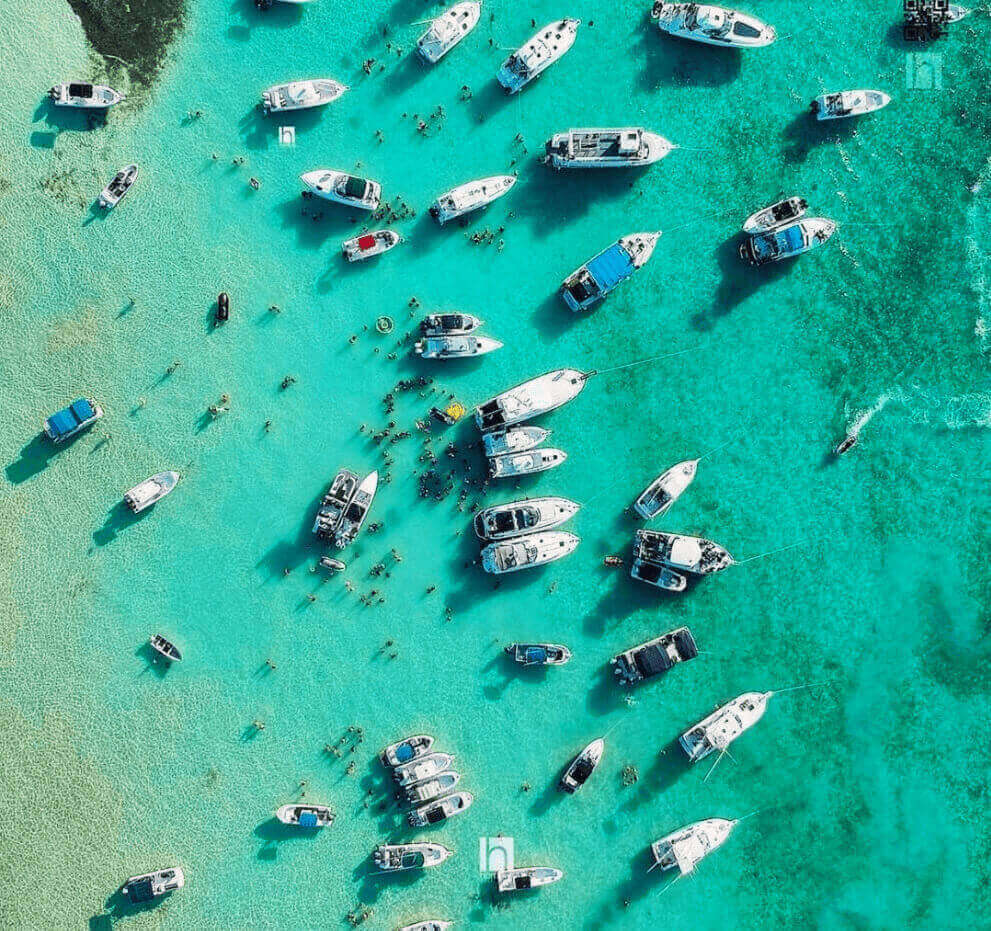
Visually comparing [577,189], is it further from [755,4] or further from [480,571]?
[480,571]

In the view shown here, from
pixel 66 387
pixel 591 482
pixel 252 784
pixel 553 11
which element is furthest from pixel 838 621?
pixel 66 387

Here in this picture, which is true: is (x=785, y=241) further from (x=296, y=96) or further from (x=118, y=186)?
(x=118, y=186)

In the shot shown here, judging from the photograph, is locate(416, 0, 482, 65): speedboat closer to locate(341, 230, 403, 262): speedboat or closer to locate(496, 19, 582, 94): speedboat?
locate(496, 19, 582, 94): speedboat

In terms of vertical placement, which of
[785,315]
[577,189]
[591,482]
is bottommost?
[591,482]

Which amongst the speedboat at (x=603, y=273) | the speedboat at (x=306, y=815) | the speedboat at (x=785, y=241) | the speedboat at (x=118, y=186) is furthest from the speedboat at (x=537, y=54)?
the speedboat at (x=306, y=815)

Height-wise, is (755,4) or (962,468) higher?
(755,4)

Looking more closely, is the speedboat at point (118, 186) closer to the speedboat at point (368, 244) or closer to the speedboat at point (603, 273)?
the speedboat at point (368, 244)
